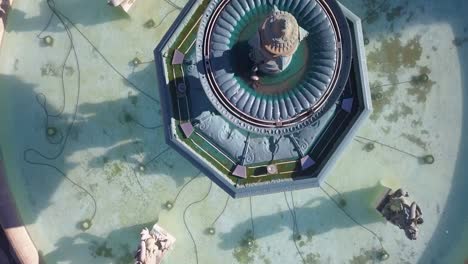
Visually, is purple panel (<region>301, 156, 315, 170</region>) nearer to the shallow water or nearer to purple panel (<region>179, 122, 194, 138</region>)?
the shallow water

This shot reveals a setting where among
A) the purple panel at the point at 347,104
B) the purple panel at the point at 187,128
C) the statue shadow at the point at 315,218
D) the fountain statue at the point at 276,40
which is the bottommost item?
the statue shadow at the point at 315,218

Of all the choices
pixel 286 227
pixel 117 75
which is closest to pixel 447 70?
pixel 286 227

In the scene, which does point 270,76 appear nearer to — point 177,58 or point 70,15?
point 177,58

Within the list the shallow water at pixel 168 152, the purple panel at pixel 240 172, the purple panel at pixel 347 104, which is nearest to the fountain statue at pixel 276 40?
the purple panel at pixel 347 104

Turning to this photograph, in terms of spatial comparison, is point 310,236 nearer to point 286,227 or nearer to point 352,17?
point 286,227

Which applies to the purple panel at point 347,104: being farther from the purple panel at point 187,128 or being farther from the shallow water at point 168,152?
the purple panel at point 187,128
